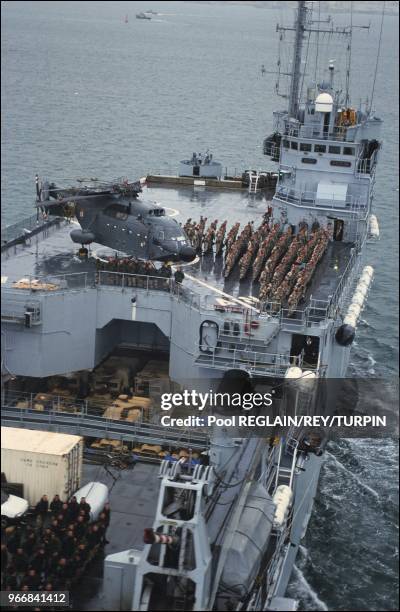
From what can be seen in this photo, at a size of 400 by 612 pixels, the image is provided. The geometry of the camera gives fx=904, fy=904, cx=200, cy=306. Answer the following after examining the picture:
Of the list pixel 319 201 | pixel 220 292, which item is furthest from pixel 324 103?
pixel 220 292

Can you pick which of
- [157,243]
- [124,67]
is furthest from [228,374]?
[124,67]

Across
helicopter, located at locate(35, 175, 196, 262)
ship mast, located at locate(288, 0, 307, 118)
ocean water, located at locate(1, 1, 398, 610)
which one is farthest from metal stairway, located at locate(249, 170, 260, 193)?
helicopter, located at locate(35, 175, 196, 262)

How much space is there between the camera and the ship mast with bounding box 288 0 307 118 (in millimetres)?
35750

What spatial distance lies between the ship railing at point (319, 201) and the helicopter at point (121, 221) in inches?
249

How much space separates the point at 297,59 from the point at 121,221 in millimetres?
12747

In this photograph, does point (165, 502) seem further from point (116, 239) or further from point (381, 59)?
point (381, 59)

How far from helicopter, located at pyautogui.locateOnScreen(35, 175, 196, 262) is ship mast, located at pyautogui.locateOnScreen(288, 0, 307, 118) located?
9.98 m

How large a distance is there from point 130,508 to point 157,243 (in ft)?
34.4

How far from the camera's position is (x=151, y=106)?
2739 inches

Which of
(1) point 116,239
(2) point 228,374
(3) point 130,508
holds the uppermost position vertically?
(1) point 116,239

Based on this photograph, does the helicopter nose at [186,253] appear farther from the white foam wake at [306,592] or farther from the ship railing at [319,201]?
the white foam wake at [306,592]

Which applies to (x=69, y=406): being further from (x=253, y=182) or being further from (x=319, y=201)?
(x=253, y=182)

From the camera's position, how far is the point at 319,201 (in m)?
32.8

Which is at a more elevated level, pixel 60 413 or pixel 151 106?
pixel 151 106
